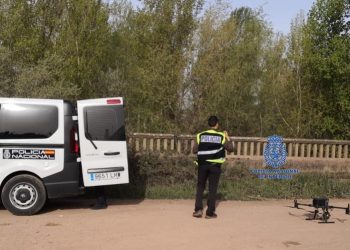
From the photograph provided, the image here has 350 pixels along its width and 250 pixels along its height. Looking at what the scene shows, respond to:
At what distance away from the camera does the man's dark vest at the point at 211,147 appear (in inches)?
374

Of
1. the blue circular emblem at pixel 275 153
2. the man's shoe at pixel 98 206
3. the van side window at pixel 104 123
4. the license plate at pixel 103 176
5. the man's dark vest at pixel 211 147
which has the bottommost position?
the man's shoe at pixel 98 206

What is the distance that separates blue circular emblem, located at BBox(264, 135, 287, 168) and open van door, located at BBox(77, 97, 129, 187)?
22.5 feet

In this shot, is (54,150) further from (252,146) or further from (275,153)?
(275,153)

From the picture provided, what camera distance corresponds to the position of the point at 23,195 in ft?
31.3

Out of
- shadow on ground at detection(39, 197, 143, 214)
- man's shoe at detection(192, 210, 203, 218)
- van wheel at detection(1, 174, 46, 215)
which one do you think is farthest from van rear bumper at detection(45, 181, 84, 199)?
man's shoe at detection(192, 210, 203, 218)

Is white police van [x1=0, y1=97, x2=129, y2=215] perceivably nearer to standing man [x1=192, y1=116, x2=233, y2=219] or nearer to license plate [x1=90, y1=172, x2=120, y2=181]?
license plate [x1=90, y1=172, x2=120, y2=181]

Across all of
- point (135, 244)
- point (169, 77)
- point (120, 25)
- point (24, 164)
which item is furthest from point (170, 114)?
point (135, 244)

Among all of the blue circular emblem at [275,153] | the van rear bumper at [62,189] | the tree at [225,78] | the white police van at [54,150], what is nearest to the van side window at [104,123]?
the white police van at [54,150]

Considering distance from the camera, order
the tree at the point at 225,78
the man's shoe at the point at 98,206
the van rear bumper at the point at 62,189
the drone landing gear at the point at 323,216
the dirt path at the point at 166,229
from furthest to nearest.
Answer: the tree at the point at 225,78, the man's shoe at the point at 98,206, the van rear bumper at the point at 62,189, the drone landing gear at the point at 323,216, the dirt path at the point at 166,229

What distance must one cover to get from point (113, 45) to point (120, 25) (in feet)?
5.77

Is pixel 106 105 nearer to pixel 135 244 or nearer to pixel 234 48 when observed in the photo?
pixel 135 244

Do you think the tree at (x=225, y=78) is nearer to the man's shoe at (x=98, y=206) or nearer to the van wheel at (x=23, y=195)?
the man's shoe at (x=98, y=206)

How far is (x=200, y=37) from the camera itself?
18719 mm

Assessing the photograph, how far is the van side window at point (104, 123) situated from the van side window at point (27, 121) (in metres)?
0.58
